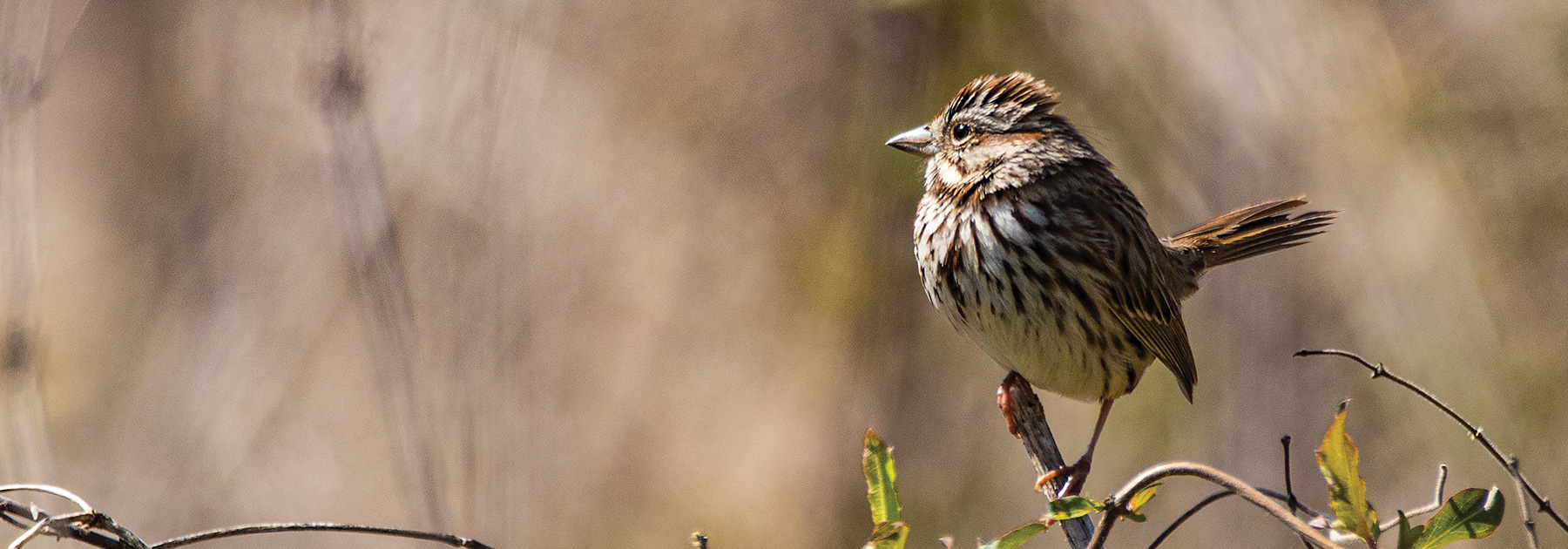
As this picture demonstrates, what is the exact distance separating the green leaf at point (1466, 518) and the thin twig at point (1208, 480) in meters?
0.10

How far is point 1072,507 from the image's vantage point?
1.30 m

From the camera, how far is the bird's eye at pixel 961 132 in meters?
3.10

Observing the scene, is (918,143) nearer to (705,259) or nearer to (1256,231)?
(1256,231)

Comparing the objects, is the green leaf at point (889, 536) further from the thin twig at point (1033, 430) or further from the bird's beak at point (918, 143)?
the bird's beak at point (918, 143)

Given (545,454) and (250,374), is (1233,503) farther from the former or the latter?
(250,374)

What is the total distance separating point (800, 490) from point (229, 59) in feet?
10.8

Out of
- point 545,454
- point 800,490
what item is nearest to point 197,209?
point 545,454

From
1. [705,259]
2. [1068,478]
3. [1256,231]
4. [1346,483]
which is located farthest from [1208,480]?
[705,259]

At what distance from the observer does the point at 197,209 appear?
17.8 feet

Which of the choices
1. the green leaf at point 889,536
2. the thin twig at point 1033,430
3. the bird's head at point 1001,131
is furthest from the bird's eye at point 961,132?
the green leaf at point 889,536

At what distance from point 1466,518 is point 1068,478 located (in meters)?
1.23

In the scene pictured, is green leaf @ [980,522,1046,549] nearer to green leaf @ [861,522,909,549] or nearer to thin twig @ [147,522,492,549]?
green leaf @ [861,522,909,549]

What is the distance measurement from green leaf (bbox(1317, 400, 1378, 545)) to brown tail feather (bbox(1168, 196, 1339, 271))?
2285mm

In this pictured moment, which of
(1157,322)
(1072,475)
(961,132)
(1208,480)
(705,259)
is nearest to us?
(1208,480)
